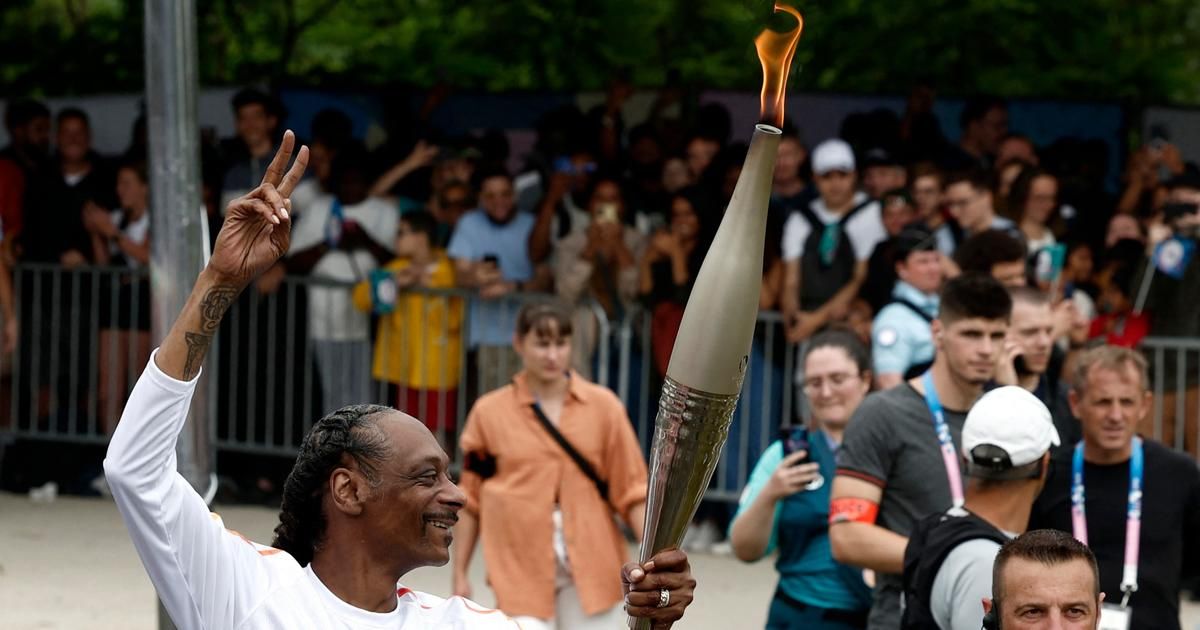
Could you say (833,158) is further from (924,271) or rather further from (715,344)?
(715,344)

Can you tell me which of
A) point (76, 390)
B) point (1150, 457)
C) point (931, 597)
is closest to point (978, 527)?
point (931, 597)

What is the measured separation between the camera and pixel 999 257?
25.1 feet

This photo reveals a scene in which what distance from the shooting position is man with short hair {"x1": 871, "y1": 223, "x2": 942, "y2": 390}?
8.34 meters

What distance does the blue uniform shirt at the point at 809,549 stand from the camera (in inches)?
247

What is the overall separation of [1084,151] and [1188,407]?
8.46ft

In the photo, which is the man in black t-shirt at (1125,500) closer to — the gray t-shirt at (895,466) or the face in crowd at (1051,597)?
the gray t-shirt at (895,466)

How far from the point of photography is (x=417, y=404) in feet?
37.6

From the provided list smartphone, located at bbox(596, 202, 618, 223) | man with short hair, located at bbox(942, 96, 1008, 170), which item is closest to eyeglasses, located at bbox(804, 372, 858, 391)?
smartphone, located at bbox(596, 202, 618, 223)

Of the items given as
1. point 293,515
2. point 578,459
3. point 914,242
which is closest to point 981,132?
point 914,242

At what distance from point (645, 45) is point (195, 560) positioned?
11358mm

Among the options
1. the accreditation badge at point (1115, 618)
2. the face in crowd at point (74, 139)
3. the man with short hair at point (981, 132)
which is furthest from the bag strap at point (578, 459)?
the face in crowd at point (74, 139)

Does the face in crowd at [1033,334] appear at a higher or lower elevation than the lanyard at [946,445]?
higher

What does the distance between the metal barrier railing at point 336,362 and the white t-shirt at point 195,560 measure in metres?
7.15

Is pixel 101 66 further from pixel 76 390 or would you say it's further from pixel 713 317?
pixel 713 317
